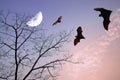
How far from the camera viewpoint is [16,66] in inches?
A: 655

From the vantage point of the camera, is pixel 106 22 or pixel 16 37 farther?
pixel 16 37

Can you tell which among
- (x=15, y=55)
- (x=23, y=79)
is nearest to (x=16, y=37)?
(x=15, y=55)

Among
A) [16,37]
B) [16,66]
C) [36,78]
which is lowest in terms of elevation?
[36,78]

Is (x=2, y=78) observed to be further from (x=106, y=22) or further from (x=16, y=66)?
(x=106, y=22)

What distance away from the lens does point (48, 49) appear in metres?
17.5

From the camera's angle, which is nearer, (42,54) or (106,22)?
(106,22)

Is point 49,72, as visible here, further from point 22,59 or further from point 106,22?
point 106,22

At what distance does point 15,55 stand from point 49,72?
11.8ft

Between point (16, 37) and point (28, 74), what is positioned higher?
point (16, 37)

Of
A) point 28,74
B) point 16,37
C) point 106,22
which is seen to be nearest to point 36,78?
point 28,74

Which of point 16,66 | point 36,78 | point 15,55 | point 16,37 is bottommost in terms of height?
point 36,78

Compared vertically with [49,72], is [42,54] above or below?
above

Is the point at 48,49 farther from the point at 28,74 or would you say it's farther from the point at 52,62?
the point at 28,74

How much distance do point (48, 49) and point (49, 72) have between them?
2.21 m
